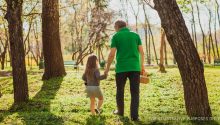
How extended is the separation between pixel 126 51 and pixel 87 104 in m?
3.80

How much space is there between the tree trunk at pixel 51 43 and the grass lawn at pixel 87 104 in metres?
0.80

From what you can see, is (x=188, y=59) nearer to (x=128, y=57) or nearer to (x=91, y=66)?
(x=128, y=57)

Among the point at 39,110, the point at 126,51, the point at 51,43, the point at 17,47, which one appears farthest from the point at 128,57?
the point at 51,43

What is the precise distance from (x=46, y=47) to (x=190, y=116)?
12.3 metres

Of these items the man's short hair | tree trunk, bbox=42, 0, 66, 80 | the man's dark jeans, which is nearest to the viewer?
the man's dark jeans

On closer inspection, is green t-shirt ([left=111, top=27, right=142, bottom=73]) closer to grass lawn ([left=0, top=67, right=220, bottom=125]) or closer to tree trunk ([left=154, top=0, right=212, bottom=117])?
tree trunk ([left=154, top=0, right=212, bottom=117])

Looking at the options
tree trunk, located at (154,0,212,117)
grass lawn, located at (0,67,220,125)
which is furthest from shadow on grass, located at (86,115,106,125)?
tree trunk, located at (154,0,212,117)

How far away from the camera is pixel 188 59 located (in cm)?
867

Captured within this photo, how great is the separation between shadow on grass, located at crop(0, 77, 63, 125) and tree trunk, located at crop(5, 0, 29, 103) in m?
0.45

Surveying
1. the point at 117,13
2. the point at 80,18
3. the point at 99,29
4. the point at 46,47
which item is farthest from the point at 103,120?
the point at 80,18

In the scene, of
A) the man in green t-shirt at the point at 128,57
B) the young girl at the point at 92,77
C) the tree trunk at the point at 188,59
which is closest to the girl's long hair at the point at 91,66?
the young girl at the point at 92,77

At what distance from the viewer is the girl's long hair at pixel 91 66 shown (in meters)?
9.57

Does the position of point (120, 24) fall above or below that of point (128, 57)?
above

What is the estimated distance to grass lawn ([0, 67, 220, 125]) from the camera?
29.8 feet
